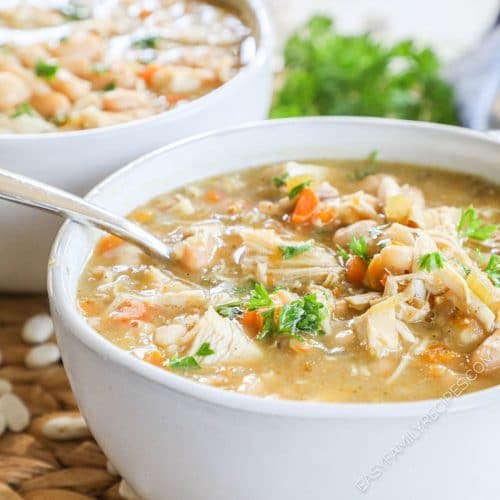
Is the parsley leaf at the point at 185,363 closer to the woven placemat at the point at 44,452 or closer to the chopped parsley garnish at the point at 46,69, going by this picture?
the woven placemat at the point at 44,452

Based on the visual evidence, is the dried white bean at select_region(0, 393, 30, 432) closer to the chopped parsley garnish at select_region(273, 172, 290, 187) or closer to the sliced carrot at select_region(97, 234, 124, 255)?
the sliced carrot at select_region(97, 234, 124, 255)

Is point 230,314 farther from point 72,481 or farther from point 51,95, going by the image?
point 51,95

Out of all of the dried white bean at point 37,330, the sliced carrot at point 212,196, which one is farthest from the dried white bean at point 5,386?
the sliced carrot at point 212,196

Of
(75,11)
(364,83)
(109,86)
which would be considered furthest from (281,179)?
(75,11)

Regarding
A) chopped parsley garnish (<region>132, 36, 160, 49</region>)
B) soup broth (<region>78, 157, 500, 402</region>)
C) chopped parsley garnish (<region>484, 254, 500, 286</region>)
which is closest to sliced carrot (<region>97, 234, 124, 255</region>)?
soup broth (<region>78, 157, 500, 402</region>)

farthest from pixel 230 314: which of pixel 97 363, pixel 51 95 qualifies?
pixel 51 95

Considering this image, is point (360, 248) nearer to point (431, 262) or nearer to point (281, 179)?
point (431, 262)
